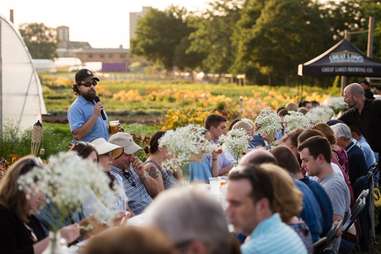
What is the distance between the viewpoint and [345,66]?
1521 centimetres

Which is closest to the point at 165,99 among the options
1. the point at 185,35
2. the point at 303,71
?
the point at 303,71

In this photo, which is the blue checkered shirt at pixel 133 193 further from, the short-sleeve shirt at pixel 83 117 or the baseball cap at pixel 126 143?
the short-sleeve shirt at pixel 83 117

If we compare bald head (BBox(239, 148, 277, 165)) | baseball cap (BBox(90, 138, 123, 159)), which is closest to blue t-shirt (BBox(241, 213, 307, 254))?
bald head (BBox(239, 148, 277, 165))

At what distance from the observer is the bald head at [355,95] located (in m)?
9.85

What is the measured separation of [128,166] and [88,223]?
2.15 meters

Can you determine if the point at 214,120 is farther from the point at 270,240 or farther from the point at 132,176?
the point at 270,240

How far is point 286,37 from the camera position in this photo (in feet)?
181

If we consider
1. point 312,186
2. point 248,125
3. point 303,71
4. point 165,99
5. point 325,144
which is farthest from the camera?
point 165,99

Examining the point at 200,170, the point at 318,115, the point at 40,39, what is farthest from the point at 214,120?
the point at 40,39

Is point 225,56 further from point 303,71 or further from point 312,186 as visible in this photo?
point 312,186

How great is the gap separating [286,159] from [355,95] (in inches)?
209

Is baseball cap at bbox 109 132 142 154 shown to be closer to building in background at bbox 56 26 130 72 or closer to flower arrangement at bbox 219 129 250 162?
flower arrangement at bbox 219 129 250 162

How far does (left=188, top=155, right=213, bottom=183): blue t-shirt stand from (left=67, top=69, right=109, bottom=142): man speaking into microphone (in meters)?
A: 1.14

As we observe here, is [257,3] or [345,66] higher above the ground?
[257,3]
